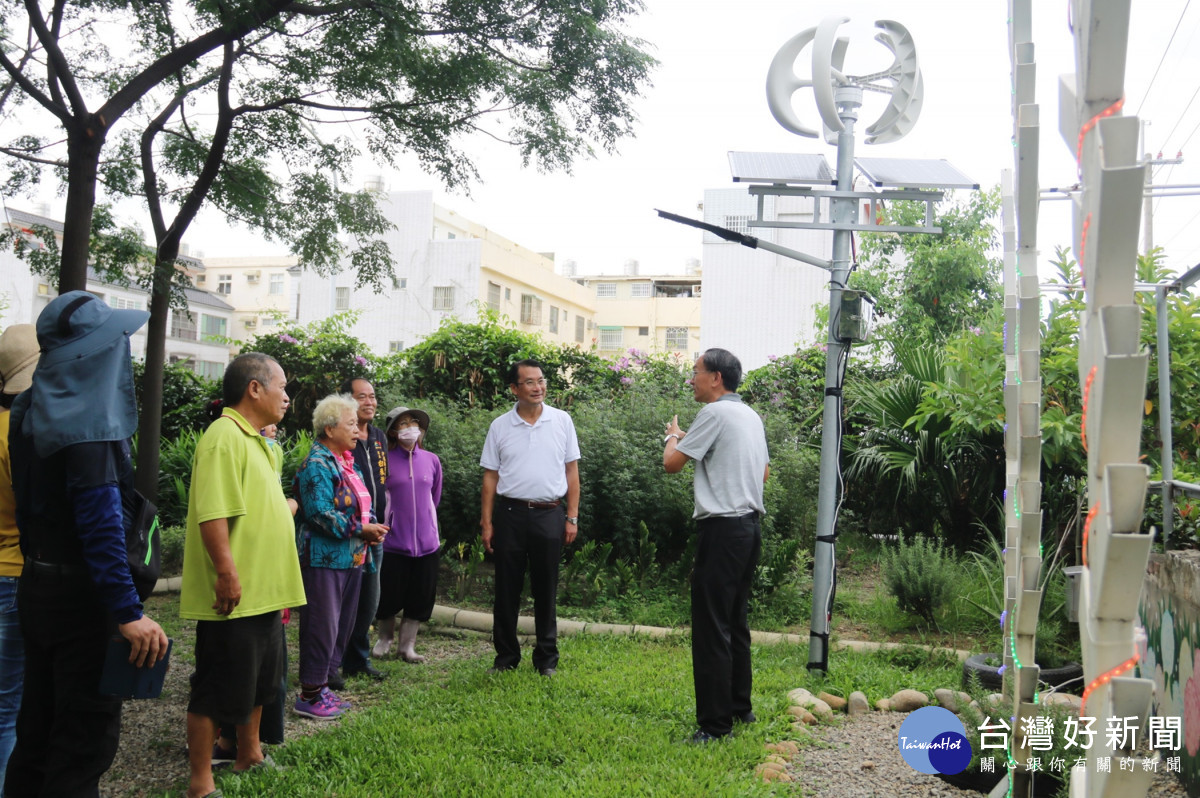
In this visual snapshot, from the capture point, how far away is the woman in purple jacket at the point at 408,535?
652cm

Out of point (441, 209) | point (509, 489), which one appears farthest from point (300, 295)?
point (509, 489)

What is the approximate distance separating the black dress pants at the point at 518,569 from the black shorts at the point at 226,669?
246 cm

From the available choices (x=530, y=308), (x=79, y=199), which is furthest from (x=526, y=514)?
(x=530, y=308)

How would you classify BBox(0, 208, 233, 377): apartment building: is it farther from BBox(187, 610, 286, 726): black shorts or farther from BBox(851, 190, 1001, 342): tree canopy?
BBox(187, 610, 286, 726): black shorts

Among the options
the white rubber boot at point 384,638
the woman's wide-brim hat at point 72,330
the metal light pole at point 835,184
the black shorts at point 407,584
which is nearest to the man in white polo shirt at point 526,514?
the black shorts at point 407,584

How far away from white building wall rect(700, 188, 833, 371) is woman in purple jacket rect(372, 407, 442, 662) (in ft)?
95.3

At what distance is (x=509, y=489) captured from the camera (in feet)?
20.4

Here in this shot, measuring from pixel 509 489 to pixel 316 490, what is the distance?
4.74 feet

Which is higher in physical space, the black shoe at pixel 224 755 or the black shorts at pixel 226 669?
the black shorts at pixel 226 669

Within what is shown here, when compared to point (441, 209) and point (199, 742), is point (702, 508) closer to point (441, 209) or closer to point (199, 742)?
point (199, 742)

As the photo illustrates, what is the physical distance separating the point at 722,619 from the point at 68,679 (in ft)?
9.92

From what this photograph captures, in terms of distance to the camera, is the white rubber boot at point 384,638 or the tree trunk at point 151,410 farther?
the tree trunk at point 151,410

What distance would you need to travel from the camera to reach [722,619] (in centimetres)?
480

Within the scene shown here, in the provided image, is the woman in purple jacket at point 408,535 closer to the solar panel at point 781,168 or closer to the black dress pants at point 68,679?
the solar panel at point 781,168
